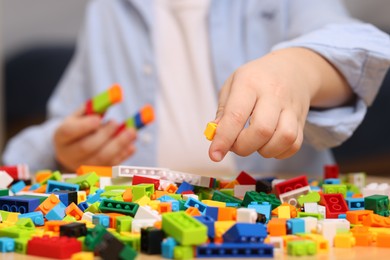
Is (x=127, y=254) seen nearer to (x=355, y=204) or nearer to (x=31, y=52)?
(x=355, y=204)

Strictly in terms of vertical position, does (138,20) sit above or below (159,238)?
above

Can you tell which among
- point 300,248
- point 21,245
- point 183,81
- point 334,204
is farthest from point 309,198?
point 183,81

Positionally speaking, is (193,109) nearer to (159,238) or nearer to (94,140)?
(94,140)

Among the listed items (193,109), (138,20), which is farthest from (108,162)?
(138,20)

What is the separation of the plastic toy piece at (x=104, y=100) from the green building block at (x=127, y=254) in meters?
0.46

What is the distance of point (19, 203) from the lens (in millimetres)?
490

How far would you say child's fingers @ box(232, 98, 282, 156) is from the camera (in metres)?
0.48

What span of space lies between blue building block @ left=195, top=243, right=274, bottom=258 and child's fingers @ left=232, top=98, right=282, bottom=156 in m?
0.12

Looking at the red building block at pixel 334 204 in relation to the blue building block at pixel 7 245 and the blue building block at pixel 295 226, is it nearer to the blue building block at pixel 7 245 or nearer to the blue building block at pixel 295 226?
the blue building block at pixel 295 226

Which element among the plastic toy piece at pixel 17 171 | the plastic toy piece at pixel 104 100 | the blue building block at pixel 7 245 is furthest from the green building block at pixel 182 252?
the plastic toy piece at pixel 104 100

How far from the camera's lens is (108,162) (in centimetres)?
89

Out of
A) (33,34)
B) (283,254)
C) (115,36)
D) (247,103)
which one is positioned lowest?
(283,254)

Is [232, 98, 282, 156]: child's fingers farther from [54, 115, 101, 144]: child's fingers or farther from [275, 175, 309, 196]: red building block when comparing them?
[54, 115, 101, 144]: child's fingers

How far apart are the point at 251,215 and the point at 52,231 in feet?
0.45
